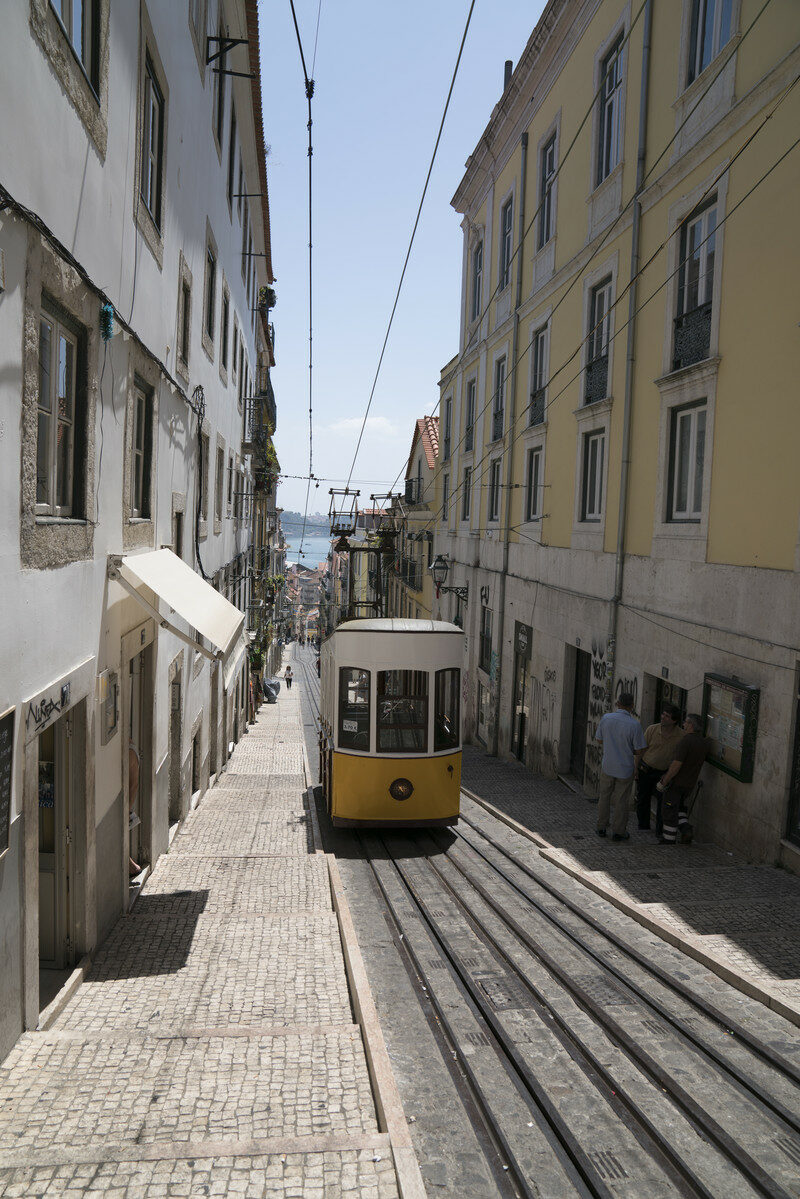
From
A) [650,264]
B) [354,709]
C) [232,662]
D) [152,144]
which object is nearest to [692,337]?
[650,264]

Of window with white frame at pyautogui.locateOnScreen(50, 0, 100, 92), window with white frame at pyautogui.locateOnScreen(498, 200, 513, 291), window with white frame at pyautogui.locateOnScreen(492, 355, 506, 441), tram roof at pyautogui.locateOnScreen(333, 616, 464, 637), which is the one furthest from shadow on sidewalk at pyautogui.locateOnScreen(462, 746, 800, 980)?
window with white frame at pyautogui.locateOnScreen(498, 200, 513, 291)

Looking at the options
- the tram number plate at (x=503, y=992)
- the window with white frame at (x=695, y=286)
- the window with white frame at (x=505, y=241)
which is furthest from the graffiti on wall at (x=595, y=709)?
the window with white frame at (x=505, y=241)

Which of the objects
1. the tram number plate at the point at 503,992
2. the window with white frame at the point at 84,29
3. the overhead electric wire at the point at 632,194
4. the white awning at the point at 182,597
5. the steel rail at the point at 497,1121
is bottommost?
the tram number plate at the point at 503,992

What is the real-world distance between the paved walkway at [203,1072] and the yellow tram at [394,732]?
2643 millimetres

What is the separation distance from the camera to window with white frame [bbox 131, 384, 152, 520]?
7.75 m

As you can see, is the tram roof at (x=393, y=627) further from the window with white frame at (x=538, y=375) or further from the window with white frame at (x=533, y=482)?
the window with white frame at (x=538, y=375)

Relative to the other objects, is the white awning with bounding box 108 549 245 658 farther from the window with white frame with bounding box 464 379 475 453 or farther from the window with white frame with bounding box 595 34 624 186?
the window with white frame with bounding box 464 379 475 453

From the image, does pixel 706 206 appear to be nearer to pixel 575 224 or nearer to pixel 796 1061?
pixel 575 224

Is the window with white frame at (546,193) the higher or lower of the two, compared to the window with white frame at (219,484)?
higher

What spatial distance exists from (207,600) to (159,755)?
2.30m

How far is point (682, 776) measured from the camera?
897 centimetres

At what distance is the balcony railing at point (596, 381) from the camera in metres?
13.3

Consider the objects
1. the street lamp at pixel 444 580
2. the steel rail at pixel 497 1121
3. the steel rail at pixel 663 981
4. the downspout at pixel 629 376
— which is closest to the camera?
the steel rail at pixel 497 1121

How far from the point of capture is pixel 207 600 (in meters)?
7.49
